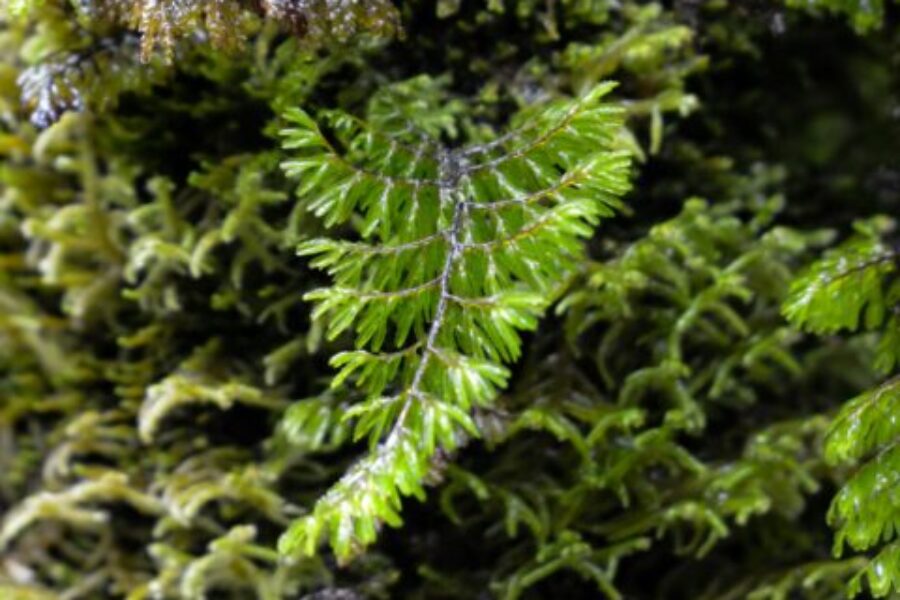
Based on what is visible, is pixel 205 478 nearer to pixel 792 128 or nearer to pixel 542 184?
pixel 542 184

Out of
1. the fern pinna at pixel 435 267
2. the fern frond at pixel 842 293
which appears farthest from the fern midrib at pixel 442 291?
the fern frond at pixel 842 293

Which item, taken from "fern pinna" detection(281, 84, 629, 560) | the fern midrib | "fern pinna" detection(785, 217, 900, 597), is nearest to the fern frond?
"fern pinna" detection(785, 217, 900, 597)

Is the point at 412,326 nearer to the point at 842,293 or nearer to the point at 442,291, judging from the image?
the point at 442,291

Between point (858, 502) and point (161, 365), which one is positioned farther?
point (161, 365)

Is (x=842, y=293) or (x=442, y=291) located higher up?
(x=442, y=291)

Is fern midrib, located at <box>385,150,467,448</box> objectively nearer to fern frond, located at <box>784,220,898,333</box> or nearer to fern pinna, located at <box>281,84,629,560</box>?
fern pinna, located at <box>281,84,629,560</box>

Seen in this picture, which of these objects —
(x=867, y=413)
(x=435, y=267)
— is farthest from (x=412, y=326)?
(x=867, y=413)

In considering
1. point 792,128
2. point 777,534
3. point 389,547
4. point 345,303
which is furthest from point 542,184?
point 792,128
